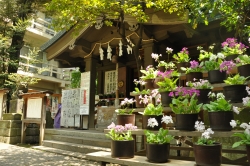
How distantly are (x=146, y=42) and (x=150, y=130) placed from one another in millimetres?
4830

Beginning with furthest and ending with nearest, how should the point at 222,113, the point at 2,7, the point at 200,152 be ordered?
the point at 2,7, the point at 222,113, the point at 200,152

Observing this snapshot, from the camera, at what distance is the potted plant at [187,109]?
2.71 metres

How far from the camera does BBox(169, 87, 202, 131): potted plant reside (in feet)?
8.87

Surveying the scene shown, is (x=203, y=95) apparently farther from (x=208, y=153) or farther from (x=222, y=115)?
(x=208, y=153)

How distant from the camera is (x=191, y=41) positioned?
316 inches

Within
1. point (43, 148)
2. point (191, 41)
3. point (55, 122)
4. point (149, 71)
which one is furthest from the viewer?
point (55, 122)

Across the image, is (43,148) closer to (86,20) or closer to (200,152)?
(86,20)

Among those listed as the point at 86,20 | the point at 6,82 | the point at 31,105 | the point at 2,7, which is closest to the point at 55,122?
the point at 31,105

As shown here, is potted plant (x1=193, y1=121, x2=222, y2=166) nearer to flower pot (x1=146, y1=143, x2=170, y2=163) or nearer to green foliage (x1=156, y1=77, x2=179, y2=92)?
flower pot (x1=146, y1=143, x2=170, y2=163)

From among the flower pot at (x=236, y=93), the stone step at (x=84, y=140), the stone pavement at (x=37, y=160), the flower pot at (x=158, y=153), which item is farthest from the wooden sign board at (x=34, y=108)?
the flower pot at (x=236, y=93)

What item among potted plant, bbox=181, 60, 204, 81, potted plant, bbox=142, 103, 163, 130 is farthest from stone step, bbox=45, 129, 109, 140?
potted plant, bbox=181, 60, 204, 81

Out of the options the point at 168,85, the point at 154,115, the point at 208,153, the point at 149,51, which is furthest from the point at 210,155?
the point at 149,51

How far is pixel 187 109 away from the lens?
9.05ft

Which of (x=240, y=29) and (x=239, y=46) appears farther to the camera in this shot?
(x=240, y=29)
